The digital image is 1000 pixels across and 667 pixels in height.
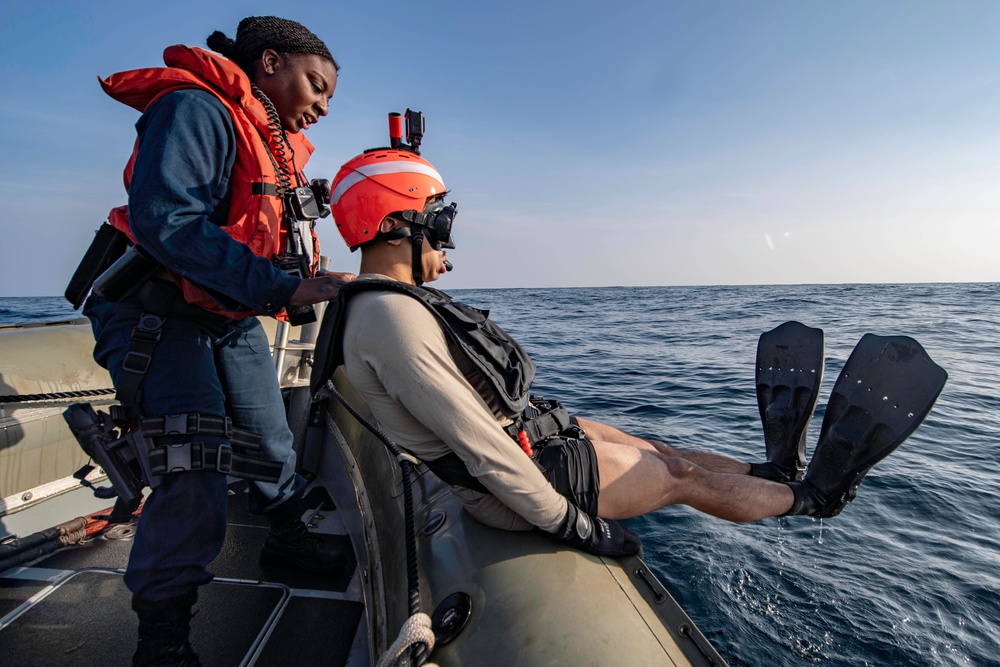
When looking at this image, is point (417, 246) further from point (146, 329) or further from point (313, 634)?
point (313, 634)

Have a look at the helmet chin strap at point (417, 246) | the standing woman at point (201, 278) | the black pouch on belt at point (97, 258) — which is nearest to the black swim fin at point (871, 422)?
the helmet chin strap at point (417, 246)

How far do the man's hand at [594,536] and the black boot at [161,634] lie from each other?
4.30 ft

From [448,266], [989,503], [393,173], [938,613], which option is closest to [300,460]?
[448,266]

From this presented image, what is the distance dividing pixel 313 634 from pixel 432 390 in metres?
1.37

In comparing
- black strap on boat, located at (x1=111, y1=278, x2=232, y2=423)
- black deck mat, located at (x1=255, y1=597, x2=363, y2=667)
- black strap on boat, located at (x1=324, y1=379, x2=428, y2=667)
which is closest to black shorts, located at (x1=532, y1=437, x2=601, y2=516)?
black strap on boat, located at (x1=324, y1=379, x2=428, y2=667)

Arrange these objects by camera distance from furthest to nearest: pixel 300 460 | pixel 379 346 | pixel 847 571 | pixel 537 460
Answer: pixel 300 460
pixel 847 571
pixel 537 460
pixel 379 346

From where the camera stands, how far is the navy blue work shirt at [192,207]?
63.6 inches

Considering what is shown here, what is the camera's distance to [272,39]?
206cm

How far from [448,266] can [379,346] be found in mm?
672

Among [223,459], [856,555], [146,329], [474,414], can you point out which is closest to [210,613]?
[223,459]

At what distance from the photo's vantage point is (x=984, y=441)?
544 cm

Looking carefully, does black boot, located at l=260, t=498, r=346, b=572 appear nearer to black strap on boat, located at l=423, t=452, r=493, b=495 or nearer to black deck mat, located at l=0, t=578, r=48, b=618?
black deck mat, located at l=0, t=578, r=48, b=618

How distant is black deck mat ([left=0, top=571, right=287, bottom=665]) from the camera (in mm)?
2041

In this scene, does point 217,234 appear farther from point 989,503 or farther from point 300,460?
point 989,503
